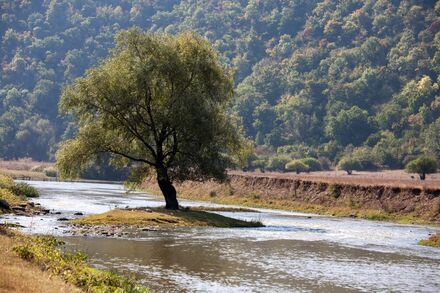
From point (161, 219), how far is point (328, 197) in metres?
37.6

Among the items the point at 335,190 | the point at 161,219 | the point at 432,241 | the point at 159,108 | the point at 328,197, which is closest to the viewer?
the point at 432,241

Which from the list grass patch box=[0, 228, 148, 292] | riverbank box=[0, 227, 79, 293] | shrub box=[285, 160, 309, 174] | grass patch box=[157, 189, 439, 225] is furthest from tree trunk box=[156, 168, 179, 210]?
shrub box=[285, 160, 309, 174]

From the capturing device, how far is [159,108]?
66.8 metres

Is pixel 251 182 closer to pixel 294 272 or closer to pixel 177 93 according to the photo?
pixel 177 93

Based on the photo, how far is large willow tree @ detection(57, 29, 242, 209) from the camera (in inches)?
2562

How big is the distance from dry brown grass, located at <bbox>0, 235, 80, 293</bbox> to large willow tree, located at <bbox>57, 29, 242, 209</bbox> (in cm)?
3668

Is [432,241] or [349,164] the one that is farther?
[349,164]

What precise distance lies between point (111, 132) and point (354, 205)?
1384 inches

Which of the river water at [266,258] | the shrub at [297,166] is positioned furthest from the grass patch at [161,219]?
the shrub at [297,166]

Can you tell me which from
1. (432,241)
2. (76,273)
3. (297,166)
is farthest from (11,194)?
(297,166)

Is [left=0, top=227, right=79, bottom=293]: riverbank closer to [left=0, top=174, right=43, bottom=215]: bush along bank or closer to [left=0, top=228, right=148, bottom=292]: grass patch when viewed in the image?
[left=0, top=228, right=148, bottom=292]: grass patch

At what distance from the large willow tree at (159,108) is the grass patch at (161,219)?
3.80 m

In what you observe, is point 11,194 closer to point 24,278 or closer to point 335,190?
point 335,190

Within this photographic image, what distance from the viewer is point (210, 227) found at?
2429 inches
